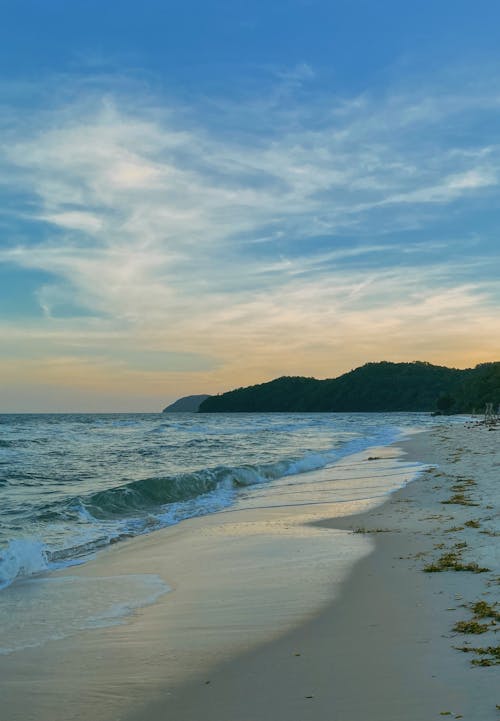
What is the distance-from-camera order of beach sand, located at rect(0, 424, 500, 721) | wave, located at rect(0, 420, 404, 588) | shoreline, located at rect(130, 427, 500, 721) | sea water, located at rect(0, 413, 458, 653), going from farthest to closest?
1. wave, located at rect(0, 420, 404, 588)
2. sea water, located at rect(0, 413, 458, 653)
3. beach sand, located at rect(0, 424, 500, 721)
4. shoreline, located at rect(130, 427, 500, 721)

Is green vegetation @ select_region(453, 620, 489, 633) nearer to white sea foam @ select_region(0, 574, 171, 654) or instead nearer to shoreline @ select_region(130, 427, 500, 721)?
shoreline @ select_region(130, 427, 500, 721)

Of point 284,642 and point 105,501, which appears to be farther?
point 105,501

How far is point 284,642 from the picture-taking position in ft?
18.1

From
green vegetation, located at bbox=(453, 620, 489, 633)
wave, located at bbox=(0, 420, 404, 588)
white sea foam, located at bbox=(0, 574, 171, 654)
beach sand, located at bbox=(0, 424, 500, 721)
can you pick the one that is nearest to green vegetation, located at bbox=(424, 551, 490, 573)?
beach sand, located at bbox=(0, 424, 500, 721)

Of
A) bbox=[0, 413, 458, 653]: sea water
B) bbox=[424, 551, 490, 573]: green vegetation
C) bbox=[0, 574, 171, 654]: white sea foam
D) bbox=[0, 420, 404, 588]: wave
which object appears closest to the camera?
bbox=[0, 574, 171, 654]: white sea foam

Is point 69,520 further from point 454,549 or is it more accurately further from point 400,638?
point 400,638

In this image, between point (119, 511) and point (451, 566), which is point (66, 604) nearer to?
point (451, 566)

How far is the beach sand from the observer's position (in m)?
4.25

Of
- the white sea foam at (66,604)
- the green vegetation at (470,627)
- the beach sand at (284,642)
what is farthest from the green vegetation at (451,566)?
the white sea foam at (66,604)

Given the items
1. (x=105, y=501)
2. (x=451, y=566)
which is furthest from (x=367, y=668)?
(x=105, y=501)

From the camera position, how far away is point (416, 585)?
7.12m

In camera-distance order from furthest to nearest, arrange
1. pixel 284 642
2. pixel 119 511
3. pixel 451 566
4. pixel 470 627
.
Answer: pixel 119 511 < pixel 451 566 < pixel 284 642 < pixel 470 627

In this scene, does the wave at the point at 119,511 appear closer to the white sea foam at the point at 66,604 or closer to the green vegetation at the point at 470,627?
the white sea foam at the point at 66,604

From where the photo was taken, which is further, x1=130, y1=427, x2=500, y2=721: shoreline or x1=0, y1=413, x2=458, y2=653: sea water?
x1=0, y1=413, x2=458, y2=653: sea water
